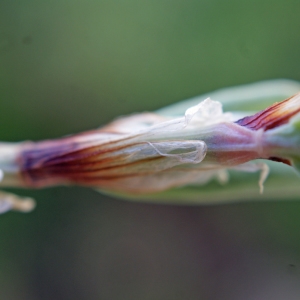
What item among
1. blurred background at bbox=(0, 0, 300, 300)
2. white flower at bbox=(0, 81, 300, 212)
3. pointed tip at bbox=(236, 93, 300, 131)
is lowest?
pointed tip at bbox=(236, 93, 300, 131)

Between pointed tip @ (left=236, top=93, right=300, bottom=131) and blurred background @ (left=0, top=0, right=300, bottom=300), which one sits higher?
blurred background @ (left=0, top=0, right=300, bottom=300)

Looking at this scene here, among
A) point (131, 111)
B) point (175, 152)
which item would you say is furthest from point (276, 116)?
point (131, 111)

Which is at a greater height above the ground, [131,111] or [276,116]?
[131,111]

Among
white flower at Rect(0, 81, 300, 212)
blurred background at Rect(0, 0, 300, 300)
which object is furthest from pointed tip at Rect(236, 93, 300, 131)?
blurred background at Rect(0, 0, 300, 300)

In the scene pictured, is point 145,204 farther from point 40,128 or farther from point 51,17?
point 51,17

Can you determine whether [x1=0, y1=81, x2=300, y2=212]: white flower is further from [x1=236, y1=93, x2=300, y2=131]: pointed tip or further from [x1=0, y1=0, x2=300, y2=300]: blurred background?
[x1=0, y1=0, x2=300, y2=300]: blurred background

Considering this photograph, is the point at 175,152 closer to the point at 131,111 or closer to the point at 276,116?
the point at 276,116

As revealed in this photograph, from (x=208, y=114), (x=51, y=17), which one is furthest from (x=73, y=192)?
(x=208, y=114)

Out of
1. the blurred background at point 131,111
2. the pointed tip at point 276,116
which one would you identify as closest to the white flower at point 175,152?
the pointed tip at point 276,116
